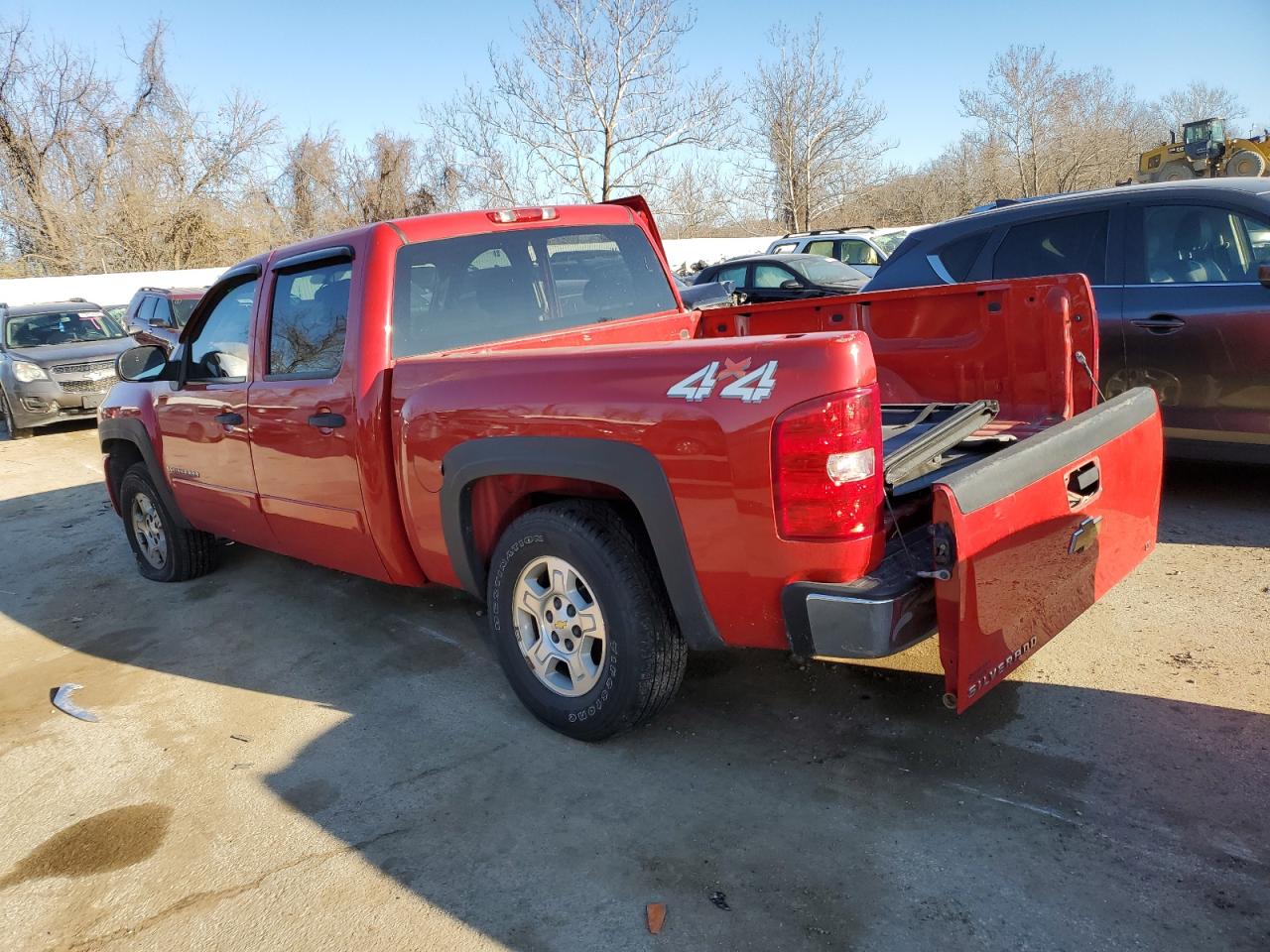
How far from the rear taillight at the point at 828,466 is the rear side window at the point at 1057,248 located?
3862 millimetres

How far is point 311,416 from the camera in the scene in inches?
157

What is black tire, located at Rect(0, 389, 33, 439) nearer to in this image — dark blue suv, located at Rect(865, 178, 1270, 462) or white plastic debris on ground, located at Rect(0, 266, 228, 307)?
white plastic debris on ground, located at Rect(0, 266, 228, 307)

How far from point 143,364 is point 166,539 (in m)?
1.12

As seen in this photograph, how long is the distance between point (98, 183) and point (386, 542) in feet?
123

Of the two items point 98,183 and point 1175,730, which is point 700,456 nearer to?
point 1175,730

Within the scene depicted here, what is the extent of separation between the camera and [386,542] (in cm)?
387

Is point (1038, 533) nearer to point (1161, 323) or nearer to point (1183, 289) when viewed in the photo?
point (1161, 323)

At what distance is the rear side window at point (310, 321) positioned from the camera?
154 inches

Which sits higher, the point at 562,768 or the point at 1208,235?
the point at 1208,235

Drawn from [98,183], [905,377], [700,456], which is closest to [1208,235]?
[905,377]

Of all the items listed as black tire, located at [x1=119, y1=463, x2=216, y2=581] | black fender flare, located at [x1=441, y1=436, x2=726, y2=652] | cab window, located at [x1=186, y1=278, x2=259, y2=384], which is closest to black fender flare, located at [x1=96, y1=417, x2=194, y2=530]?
black tire, located at [x1=119, y1=463, x2=216, y2=581]

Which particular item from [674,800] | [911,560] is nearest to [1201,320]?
[911,560]

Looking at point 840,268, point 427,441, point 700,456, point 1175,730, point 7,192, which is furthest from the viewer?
point 7,192

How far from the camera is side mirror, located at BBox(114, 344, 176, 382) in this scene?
5.29m
